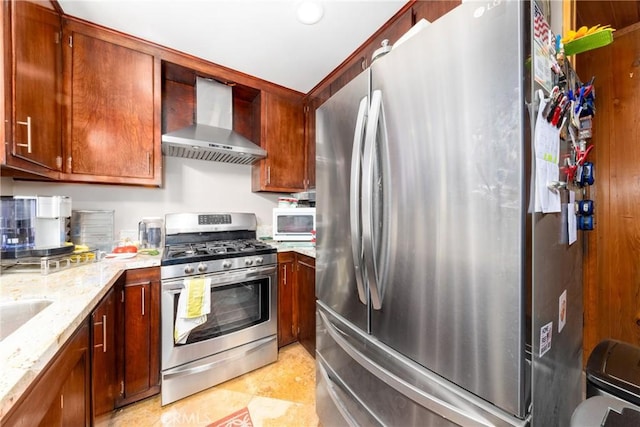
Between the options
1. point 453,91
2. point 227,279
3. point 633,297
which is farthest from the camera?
point 227,279

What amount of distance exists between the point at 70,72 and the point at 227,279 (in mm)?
1673

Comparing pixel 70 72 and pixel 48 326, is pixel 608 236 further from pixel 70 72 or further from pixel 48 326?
pixel 70 72

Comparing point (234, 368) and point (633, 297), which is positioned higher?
point (633, 297)

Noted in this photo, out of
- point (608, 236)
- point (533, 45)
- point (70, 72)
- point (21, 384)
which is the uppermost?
point (70, 72)

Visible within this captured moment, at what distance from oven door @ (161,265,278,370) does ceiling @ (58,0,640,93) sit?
1660mm

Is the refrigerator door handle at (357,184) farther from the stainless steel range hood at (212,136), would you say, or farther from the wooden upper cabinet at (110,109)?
the wooden upper cabinet at (110,109)

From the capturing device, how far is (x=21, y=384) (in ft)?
1.66

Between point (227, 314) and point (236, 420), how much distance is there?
2.04 ft

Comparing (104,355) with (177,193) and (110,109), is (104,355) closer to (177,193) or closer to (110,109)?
(177,193)

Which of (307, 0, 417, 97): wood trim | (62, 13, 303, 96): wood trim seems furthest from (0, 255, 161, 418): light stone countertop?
(307, 0, 417, 97): wood trim

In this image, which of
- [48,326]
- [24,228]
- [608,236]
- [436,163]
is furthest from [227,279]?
[608,236]

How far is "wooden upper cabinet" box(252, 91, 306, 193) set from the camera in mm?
2299

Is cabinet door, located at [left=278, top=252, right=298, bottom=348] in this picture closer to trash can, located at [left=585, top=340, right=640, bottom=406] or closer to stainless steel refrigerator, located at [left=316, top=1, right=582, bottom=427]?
stainless steel refrigerator, located at [left=316, top=1, right=582, bottom=427]

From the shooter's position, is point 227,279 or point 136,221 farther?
point 136,221
